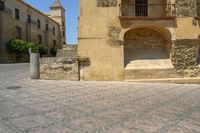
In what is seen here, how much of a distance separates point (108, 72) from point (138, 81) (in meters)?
1.44

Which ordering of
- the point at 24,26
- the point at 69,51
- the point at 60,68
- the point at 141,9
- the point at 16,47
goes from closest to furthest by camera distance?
1. the point at 60,68
2. the point at 141,9
3. the point at 69,51
4. the point at 16,47
5. the point at 24,26

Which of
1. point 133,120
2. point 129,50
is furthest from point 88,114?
point 129,50

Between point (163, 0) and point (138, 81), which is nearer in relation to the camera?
point (138, 81)

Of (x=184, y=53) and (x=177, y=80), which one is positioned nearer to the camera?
(x=177, y=80)

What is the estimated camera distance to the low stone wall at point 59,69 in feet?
33.6

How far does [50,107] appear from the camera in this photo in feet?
17.4

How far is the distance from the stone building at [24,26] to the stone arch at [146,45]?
62.6 ft

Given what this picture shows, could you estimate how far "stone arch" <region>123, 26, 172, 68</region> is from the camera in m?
11.0

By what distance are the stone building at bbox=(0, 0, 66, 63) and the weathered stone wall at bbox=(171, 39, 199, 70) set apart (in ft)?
68.9

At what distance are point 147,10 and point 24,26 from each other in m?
23.9

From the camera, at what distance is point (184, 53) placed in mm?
10484

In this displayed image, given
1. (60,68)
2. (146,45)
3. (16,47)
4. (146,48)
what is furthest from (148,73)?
(16,47)

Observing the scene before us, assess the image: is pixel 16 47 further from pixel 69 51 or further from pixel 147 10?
pixel 147 10

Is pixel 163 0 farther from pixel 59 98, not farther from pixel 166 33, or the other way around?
pixel 59 98
